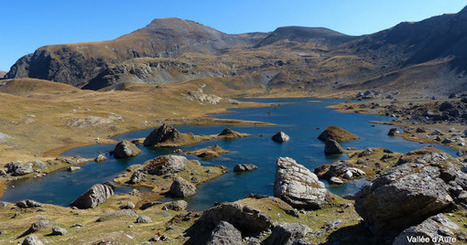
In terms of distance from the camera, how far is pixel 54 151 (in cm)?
10356

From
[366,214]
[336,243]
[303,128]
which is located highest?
[366,214]

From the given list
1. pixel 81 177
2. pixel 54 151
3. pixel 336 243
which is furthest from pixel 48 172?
pixel 336 243

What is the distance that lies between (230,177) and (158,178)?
1940 cm

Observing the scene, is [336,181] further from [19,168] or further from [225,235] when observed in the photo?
[19,168]

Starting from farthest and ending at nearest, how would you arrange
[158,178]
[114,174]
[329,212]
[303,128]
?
[303,128] < [114,174] < [158,178] < [329,212]

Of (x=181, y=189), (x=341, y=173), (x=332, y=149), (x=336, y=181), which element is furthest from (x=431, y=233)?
(x=332, y=149)

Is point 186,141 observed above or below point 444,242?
below

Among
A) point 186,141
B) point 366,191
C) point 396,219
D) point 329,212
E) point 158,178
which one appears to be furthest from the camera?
point 186,141

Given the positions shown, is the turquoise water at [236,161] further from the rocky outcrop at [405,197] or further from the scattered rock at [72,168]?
the rocky outcrop at [405,197]

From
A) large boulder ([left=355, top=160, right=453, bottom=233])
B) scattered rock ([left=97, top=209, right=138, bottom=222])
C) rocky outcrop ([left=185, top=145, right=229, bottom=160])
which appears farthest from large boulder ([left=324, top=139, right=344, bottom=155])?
large boulder ([left=355, top=160, right=453, bottom=233])

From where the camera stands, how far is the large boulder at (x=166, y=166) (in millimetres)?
77125

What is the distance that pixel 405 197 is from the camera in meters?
21.1

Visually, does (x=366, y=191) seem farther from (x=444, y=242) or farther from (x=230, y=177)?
(x=230, y=177)

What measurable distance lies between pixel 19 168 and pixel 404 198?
9140 centimetres
